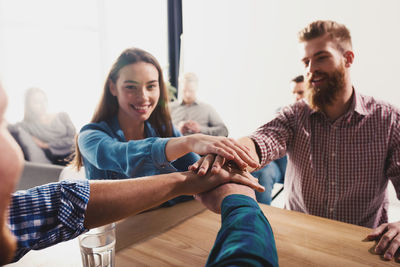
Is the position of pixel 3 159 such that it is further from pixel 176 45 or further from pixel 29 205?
pixel 176 45

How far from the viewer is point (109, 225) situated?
2.11 feet

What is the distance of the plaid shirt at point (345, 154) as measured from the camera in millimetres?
1271

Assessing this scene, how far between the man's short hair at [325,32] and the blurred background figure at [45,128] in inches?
99.2

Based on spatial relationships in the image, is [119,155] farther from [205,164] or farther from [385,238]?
[385,238]

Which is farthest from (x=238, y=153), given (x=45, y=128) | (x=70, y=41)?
(x=70, y=41)

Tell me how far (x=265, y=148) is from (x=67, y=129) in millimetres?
2624

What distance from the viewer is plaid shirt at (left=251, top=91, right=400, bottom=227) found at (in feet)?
4.17

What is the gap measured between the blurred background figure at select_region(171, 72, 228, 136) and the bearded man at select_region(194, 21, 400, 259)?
172cm

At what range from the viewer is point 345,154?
4.28ft

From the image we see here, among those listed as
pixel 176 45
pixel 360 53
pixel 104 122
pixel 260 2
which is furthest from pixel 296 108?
pixel 176 45

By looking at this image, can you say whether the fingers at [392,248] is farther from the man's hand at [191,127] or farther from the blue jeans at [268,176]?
the man's hand at [191,127]

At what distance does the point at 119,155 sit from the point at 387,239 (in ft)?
2.75

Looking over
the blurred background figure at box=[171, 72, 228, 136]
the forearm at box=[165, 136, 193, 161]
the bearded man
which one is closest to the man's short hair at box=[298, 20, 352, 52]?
the bearded man

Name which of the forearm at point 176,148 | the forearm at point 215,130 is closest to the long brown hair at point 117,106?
the forearm at point 176,148
